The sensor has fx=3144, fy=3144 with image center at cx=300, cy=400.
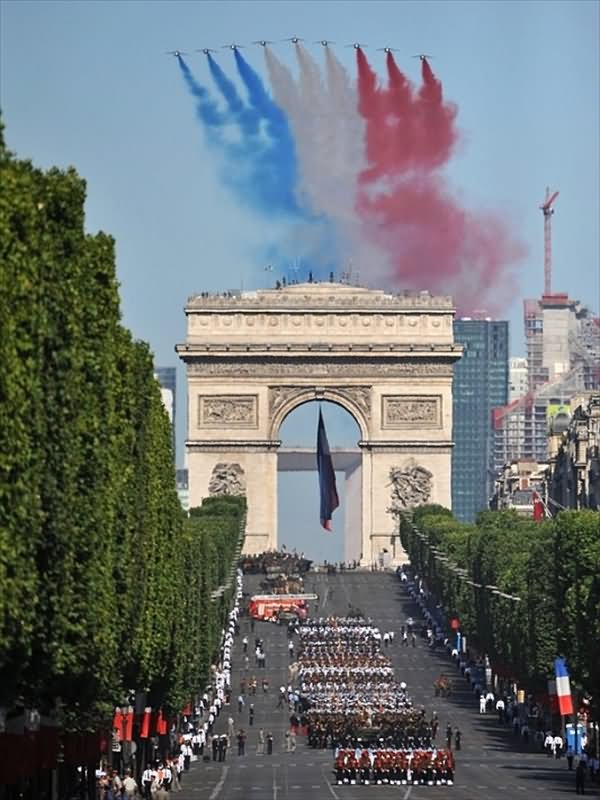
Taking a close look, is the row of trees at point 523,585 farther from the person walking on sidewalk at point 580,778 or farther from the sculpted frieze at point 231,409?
the sculpted frieze at point 231,409

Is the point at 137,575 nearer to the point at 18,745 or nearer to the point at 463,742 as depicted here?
the point at 18,745

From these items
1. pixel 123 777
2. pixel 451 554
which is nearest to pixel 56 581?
pixel 123 777

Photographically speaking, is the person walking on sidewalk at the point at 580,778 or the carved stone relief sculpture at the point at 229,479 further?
the carved stone relief sculpture at the point at 229,479

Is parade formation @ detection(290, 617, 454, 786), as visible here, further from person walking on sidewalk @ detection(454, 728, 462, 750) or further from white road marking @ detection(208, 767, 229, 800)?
white road marking @ detection(208, 767, 229, 800)

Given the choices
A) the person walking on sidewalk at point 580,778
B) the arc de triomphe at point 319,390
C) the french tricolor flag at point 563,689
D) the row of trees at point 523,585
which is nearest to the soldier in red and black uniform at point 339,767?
the french tricolor flag at point 563,689

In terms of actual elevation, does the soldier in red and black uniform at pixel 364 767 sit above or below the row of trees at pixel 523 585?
below

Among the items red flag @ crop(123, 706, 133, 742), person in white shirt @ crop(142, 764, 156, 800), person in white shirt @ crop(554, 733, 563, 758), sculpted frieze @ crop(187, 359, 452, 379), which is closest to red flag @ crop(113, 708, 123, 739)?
red flag @ crop(123, 706, 133, 742)

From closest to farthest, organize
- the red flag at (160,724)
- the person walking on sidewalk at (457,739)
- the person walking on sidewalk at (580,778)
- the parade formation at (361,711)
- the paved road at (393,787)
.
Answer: the person walking on sidewalk at (580,778), the paved road at (393,787), the red flag at (160,724), the parade formation at (361,711), the person walking on sidewalk at (457,739)
